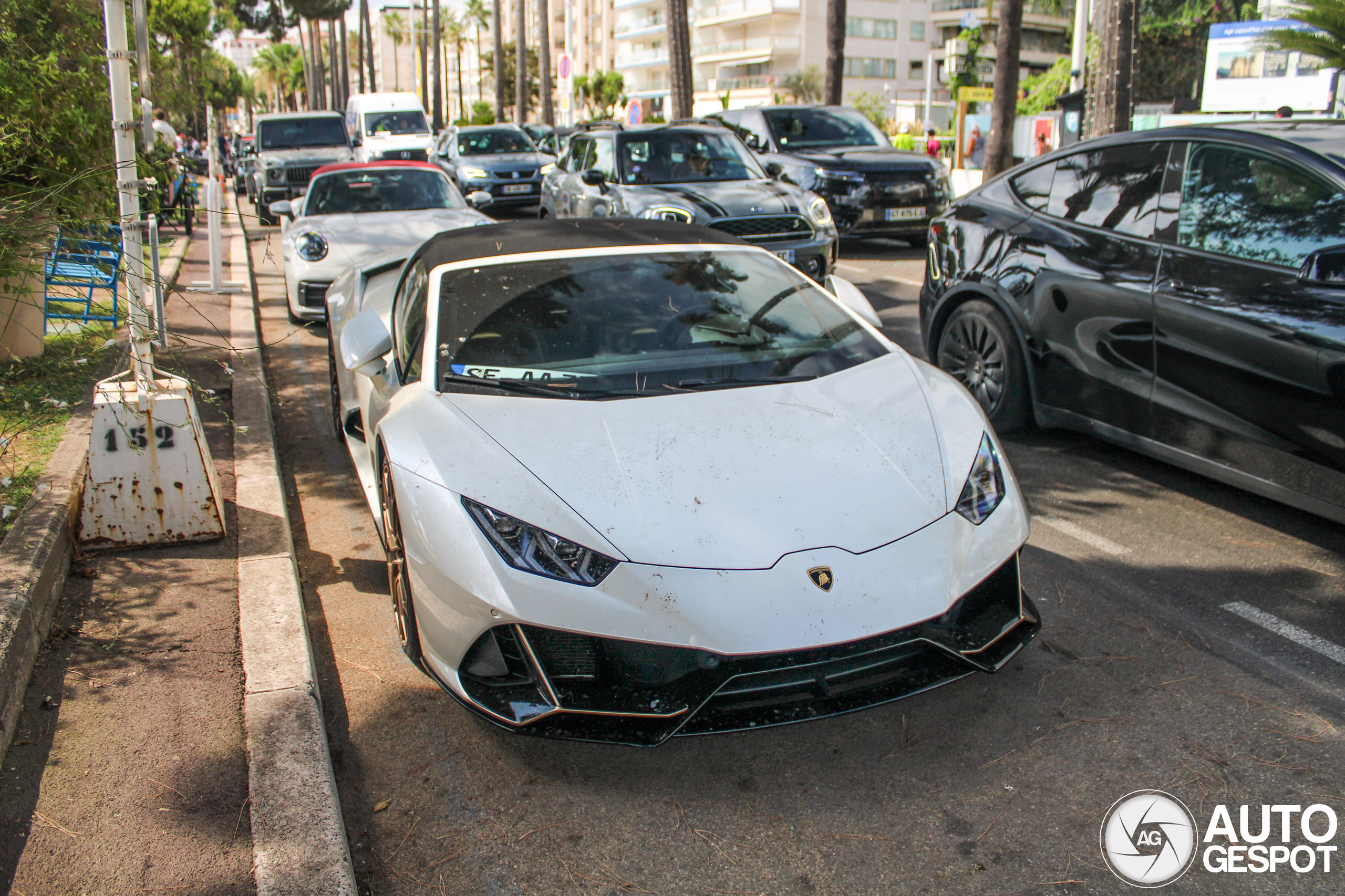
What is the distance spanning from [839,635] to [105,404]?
313cm

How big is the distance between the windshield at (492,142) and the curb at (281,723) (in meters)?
16.6

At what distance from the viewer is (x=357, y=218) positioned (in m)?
9.88

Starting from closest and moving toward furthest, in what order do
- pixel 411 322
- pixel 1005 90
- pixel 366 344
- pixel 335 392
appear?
pixel 411 322
pixel 366 344
pixel 335 392
pixel 1005 90

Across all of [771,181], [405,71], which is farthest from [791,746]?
[405,71]

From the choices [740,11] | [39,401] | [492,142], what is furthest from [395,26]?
[39,401]

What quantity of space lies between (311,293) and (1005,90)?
45.9 feet

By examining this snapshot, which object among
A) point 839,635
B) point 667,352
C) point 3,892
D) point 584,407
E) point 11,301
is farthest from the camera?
point 11,301

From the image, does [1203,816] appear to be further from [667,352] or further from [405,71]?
[405,71]

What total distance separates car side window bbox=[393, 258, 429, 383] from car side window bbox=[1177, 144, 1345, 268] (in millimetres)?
3211

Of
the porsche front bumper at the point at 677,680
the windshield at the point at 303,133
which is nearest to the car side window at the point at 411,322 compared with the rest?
the porsche front bumper at the point at 677,680

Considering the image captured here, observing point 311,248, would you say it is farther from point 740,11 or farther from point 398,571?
point 740,11

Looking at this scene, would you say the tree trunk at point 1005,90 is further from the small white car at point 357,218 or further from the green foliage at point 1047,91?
the green foliage at point 1047,91

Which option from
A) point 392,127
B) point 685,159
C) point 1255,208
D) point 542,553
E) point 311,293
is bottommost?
point 542,553

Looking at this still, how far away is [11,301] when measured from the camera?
651cm
